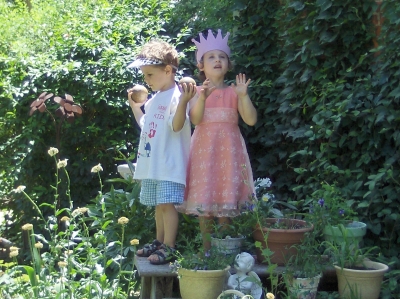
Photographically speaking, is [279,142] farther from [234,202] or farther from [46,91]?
[46,91]

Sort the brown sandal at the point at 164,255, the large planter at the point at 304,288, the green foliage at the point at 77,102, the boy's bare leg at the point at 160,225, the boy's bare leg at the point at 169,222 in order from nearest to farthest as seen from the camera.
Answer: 1. the large planter at the point at 304,288
2. the brown sandal at the point at 164,255
3. the boy's bare leg at the point at 169,222
4. the boy's bare leg at the point at 160,225
5. the green foliage at the point at 77,102

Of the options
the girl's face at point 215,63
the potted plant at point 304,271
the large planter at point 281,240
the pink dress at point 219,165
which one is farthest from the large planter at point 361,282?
the girl's face at point 215,63

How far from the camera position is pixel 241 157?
143 inches

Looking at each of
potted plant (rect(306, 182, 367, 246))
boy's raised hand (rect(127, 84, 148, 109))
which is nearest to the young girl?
potted plant (rect(306, 182, 367, 246))

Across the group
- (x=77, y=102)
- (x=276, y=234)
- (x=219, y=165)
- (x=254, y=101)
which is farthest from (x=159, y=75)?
(x=77, y=102)

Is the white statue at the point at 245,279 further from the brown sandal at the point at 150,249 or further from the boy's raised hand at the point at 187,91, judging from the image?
the boy's raised hand at the point at 187,91

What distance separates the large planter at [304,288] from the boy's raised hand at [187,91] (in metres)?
1.11

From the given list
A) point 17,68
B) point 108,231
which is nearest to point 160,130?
point 108,231

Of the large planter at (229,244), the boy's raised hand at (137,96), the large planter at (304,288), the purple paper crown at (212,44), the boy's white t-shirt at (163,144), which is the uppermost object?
the purple paper crown at (212,44)

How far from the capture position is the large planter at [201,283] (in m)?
3.02

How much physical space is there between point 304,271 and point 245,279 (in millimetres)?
304

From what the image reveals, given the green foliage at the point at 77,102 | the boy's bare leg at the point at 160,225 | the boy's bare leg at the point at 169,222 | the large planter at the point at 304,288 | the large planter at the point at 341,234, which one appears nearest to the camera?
the large planter at the point at 304,288

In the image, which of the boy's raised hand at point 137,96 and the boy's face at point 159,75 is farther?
the boy's raised hand at point 137,96

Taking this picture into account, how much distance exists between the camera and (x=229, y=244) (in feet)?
11.1
